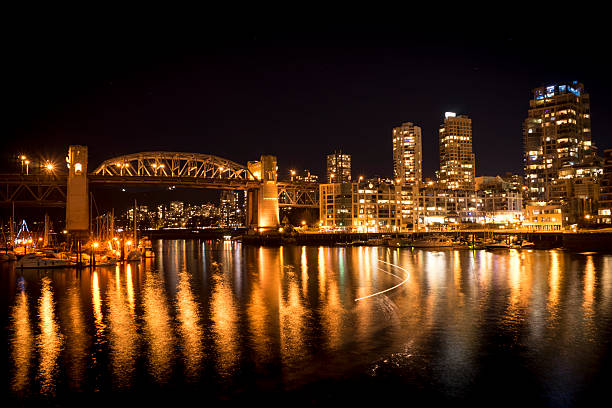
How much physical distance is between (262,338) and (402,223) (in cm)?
13876

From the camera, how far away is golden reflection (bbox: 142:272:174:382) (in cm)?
1711

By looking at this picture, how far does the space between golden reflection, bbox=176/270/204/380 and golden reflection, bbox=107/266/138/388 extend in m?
1.86

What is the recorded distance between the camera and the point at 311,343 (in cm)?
2000

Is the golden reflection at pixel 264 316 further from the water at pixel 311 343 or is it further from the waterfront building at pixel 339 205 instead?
the waterfront building at pixel 339 205

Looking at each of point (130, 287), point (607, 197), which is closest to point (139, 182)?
point (130, 287)

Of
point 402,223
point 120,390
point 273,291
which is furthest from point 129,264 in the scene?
point 402,223

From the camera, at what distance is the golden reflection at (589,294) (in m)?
24.8

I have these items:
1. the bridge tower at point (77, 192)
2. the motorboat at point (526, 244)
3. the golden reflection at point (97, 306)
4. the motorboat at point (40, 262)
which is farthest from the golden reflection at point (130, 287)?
the motorboat at point (526, 244)

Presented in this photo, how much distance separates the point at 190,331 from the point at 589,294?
83.1 feet

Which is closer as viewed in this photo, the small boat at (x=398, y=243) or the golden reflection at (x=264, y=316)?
the golden reflection at (x=264, y=316)

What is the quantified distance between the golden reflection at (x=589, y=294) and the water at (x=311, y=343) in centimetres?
15

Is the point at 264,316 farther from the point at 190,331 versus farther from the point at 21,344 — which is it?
the point at 21,344

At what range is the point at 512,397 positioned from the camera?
47.8 ft

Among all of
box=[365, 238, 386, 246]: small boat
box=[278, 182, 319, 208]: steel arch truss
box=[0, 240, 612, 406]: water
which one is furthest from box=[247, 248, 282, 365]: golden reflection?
box=[278, 182, 319, 208]: steel arch truss
